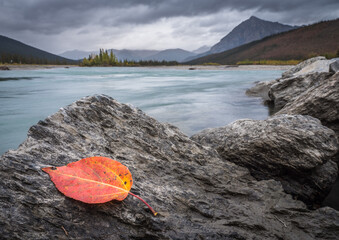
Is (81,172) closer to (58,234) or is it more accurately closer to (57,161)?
(57,161)

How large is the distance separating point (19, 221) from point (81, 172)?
1.60ft

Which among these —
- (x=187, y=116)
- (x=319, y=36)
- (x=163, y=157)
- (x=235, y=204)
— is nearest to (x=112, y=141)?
(x=163, y=157)

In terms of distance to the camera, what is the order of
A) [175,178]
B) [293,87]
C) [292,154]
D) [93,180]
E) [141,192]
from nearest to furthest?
[93,180], [141,192], [175,178], [292,154], [293,87]

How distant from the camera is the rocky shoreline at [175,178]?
159 cm

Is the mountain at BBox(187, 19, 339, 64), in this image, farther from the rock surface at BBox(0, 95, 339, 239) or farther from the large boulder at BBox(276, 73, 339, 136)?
the rock surface at BBox(0, 95, 339, 239)

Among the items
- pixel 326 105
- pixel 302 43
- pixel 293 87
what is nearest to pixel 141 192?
pixel 326 105

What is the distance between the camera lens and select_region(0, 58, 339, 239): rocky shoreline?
1.59 metres

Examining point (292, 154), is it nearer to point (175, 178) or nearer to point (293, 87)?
point (175, 178)

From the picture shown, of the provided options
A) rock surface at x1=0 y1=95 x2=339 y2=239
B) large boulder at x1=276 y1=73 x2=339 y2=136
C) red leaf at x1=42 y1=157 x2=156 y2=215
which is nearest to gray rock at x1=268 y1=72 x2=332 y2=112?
large boulder at x1=276 y1=73 x2=339 y2=136

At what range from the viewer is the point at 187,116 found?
8641 mm

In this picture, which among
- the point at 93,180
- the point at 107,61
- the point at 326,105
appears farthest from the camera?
the point at 107,61

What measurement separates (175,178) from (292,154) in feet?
4.97

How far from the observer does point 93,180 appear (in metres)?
1.78

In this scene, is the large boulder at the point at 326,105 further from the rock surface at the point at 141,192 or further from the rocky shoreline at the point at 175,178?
the rock surface at the point at 141,192
